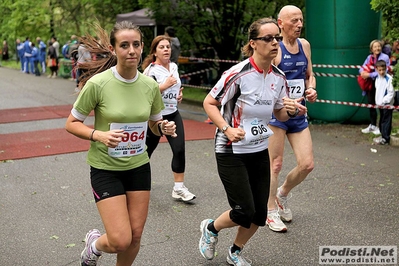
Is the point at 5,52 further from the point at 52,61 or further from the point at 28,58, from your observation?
the point at 52,61

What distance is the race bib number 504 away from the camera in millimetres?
4211

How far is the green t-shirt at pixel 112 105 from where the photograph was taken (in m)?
4.15

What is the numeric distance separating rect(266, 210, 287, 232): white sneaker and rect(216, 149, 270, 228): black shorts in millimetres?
1087

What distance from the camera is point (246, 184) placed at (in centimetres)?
471

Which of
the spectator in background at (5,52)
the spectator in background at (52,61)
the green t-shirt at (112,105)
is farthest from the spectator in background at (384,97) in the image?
the spectator in background at (5,52)

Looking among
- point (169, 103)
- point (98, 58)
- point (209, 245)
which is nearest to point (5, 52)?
point (169, 103)

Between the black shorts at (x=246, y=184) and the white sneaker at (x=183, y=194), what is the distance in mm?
2219

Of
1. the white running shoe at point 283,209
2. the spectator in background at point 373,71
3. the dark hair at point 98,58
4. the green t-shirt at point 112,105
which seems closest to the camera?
the green t-shirt at point 112,105

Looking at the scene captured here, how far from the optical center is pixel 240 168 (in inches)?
186

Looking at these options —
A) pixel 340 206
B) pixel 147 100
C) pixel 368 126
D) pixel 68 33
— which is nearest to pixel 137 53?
pixel 147 100

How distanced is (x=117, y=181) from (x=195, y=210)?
264 centimetres

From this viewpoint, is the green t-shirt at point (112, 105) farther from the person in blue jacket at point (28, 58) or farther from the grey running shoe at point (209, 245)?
the person in blue jacket at point (28, 58)

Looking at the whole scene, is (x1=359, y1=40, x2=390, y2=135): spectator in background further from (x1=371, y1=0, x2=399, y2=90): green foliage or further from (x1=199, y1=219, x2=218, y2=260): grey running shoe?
(x1=199, y1=219, x2=218, y2=260): grey running shoe

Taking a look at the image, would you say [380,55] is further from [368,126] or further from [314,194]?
[314,194]
